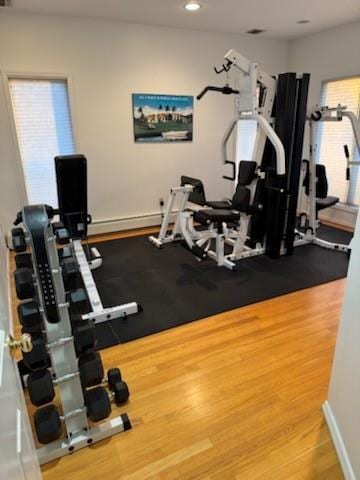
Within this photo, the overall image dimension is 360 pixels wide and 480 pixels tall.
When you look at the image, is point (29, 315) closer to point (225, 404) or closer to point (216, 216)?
point (225, 404)

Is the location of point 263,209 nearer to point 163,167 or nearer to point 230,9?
point 163,167

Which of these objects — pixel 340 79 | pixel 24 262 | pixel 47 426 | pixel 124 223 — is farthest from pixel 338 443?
pixel 340 79

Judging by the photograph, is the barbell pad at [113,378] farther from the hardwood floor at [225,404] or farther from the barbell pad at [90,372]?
the barbell pad at [90,372]

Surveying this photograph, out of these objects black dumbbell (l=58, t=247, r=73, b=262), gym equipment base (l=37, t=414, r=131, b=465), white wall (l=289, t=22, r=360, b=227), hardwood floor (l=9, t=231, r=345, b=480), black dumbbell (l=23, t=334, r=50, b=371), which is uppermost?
white wall (l=289, t=22, r=360, b=227)

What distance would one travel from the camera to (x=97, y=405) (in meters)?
1.54

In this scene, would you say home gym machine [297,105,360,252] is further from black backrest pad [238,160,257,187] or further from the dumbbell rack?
the dumbbell rack

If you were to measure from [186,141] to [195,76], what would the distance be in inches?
34.4

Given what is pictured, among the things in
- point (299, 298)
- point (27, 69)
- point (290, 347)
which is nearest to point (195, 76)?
point (27, 69)

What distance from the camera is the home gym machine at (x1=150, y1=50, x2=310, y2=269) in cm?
336

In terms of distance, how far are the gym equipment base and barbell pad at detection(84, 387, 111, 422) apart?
0.06 meters

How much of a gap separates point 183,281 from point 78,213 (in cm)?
119

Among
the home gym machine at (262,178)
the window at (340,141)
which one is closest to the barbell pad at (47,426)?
the home gym machine at (262,178)

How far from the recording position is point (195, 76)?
4.63 metres

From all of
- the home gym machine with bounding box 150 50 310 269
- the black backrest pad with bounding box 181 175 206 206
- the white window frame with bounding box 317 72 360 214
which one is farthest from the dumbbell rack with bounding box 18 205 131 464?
the white window frame with bounding box 317 72 360 214
